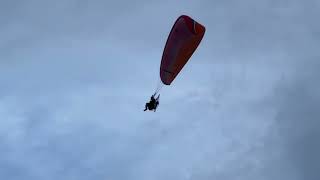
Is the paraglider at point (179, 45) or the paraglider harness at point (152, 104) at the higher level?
the paraglider at point (179, 45)

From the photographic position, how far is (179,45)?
195750mm

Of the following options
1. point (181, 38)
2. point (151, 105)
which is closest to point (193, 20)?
point (181, 38)

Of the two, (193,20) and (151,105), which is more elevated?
(193,20)

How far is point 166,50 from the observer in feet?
642

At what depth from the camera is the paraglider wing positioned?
194250 millimetres

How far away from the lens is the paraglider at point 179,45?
637 feet

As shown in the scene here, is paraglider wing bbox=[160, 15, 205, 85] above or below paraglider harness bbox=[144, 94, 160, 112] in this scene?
above

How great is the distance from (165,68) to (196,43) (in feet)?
22.4

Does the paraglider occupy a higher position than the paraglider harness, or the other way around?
the paraglider

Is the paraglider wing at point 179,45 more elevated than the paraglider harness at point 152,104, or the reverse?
the paraglider wing at point 179,45

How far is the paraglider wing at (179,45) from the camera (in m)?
194

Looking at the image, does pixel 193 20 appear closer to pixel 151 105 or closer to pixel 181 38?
pixel 181 38

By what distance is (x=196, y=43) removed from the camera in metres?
198

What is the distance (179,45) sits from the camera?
19575cm
